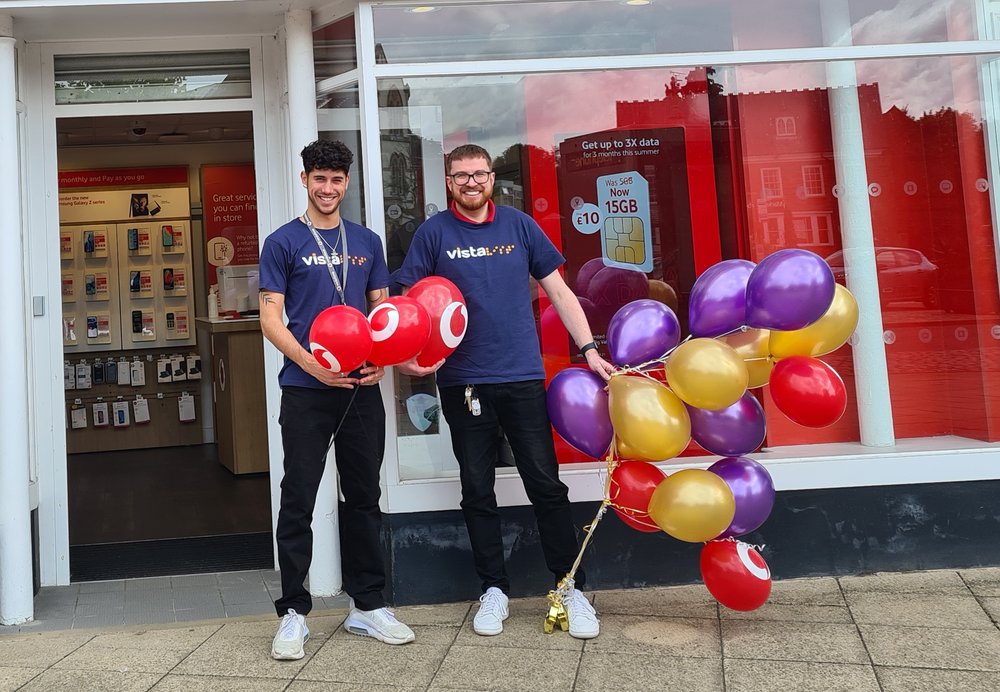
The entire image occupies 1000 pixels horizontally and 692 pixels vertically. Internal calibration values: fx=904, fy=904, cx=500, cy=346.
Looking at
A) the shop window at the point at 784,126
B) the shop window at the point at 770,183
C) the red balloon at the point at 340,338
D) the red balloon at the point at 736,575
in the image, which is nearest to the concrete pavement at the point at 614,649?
the red balloon at the point at 736,575

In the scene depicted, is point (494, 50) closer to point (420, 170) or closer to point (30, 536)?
point (420, 170)

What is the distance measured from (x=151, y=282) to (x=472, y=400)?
6.65 meters

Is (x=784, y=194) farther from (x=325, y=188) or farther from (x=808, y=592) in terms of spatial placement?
(x=325, y=188)

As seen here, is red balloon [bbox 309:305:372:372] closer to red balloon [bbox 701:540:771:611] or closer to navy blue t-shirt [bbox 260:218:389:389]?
navy blue t-shirt [bbox 260:218:389:389]

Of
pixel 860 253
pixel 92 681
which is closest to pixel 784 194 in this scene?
pixel 860 253

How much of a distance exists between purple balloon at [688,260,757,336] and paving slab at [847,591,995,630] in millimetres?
1241

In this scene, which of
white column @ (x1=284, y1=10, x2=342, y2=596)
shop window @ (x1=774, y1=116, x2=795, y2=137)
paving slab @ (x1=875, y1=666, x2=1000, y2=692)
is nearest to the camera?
paving slab @ (x1=875, y1=666, x2=1000, y2=692)

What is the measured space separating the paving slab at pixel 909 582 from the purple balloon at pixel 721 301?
1.36 m

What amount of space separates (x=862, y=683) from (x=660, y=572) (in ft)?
3.80

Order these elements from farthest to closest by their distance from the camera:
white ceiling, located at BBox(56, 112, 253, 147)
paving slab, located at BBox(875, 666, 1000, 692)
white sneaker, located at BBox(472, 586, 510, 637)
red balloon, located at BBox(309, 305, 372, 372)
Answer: white ceiling, located at BBox(56, 112, 253, 147) → white sneaker, located at BBox(472, 586, 510, 637) → red balloon, located at BBox(309, 305, 372, 372) → paving slab, located at BBox(875, 666, 1000, 692)

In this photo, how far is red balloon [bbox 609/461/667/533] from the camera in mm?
3256

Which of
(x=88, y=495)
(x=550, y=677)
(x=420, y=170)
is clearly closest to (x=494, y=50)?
(x=420, y=170)

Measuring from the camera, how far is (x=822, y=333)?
10.5 feet

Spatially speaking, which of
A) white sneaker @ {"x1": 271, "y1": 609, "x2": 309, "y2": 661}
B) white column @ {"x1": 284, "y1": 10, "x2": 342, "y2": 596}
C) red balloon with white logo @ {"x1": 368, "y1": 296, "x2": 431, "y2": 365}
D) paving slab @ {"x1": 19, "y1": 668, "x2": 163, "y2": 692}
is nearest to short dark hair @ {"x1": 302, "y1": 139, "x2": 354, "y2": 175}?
red balloon with white logo @ {"x1": 368, "y1": 296, "x2": 431, "y2": 365}
